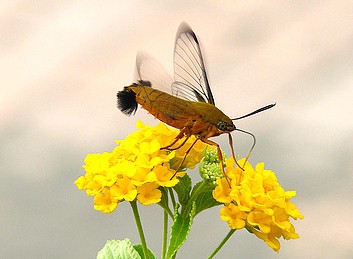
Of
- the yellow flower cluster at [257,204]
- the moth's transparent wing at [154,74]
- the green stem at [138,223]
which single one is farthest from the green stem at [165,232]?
the moth's transparent wing at [154,74]

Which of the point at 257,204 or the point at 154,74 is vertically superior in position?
the point at 154,74

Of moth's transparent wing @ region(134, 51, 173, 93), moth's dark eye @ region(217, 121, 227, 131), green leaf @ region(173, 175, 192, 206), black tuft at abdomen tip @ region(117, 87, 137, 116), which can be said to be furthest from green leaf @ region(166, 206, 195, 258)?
moth's transparent wing @ region(134, 51, 173, 93)

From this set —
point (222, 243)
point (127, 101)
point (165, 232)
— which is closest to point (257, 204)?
point (222, 243)

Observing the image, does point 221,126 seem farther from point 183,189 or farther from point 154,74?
point 154,74

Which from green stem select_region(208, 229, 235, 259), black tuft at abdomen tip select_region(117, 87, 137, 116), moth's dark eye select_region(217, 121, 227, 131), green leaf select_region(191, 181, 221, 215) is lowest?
green stem select_region(208, 229, 235, 259)

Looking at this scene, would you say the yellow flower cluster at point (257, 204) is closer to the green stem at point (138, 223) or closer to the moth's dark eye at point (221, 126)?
the moth's dark eye at point (221, 126)

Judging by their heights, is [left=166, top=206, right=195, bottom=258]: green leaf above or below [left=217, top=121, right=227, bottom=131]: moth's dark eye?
below

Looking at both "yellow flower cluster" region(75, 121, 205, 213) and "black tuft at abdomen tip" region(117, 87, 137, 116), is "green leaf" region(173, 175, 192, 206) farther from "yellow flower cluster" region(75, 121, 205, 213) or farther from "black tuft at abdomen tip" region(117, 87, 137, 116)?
"black tuft at abdomen tip" region(117, 87, 137, 116)
